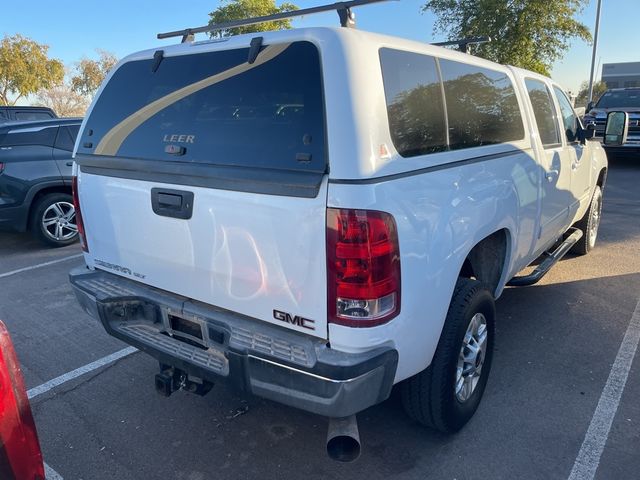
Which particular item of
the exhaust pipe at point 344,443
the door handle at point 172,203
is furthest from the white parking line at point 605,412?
the door handle at point 172,203

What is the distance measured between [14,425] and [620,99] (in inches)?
668

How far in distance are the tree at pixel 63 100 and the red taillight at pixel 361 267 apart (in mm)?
37772

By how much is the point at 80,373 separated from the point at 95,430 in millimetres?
749

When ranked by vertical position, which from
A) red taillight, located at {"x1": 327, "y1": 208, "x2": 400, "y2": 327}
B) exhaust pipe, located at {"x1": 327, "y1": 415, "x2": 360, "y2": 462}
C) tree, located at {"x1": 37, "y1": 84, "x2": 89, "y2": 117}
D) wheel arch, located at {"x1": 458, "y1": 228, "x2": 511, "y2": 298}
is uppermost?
tree, located at {"x1": 37, "y1": 84, "x2": 89, "y2": 117}

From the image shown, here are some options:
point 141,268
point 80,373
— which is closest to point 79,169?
point 141,268

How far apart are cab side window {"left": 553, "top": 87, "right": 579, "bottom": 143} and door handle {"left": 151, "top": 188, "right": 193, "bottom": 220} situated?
11.8 ft

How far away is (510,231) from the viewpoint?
10.7 feet

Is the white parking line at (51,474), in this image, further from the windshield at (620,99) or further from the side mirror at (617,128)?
the windshield at (620,99)

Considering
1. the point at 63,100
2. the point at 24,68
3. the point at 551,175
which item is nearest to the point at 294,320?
the point at 551,175

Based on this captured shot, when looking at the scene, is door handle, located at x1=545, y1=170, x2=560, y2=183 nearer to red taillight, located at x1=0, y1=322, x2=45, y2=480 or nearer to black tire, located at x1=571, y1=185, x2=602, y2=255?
black tire, located at x1=571, y1=185, x2=602, y2=255

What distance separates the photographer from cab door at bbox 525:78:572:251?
12.8 feet

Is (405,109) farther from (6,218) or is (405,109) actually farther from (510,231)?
(6,218)

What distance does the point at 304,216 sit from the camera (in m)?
2.06

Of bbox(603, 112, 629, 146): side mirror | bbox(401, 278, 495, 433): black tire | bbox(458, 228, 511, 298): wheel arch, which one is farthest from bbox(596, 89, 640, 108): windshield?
bbox(401, 278, 495, 433): black tire
